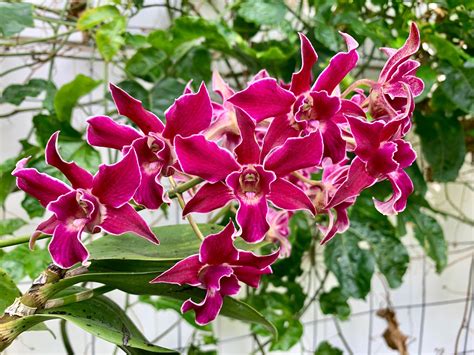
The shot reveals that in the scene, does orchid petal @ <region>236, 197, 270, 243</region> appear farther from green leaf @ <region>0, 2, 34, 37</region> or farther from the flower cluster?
green leaf @ <region>0, 2, 34, 37</region>

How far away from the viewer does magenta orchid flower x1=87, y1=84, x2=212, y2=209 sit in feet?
1.12

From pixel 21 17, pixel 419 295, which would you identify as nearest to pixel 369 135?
pixel 21 17

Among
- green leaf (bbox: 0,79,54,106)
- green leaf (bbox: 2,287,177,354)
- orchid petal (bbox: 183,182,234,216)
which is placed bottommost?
green leaf (bbox: 2,287,177,354)

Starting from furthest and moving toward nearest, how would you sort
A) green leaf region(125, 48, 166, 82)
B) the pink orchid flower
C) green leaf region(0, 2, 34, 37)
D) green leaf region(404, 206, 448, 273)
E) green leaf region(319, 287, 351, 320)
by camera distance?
1. green leaf region(319, 287, 351, 320)
2. green leaf region(404, 206, 448, 273)
3. green leaf region(125, 48, 166, 82)
4. green leaf region(0, 2, 34, 37)
5. the pink orchid flower

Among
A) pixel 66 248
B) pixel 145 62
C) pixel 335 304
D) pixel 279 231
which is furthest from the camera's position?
pixel 335 304

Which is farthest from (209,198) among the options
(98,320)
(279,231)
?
(279,231)

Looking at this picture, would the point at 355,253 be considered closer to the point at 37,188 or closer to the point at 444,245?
the point at 444,245

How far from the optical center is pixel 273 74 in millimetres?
1040

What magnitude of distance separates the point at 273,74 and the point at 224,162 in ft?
2.40

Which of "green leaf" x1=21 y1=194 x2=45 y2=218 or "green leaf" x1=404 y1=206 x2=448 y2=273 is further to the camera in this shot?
"green leaf" x1=404 y1=206 x2=448 y2=273

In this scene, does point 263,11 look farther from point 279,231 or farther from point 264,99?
point 264,99

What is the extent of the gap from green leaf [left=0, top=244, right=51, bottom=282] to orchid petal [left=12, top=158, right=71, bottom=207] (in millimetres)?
575

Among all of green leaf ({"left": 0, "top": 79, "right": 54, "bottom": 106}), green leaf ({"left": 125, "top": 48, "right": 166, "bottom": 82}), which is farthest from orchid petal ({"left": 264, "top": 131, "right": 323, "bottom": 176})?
green leaf ({"left": 0, "top": 79, "right": 54, "bottom": 106})

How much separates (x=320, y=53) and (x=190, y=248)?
2.31 ft
